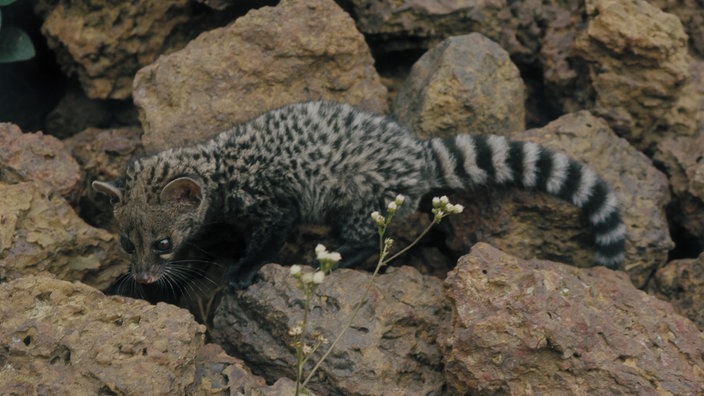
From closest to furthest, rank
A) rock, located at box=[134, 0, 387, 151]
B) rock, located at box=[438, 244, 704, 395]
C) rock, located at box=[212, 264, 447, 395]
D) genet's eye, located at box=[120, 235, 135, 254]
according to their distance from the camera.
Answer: rock, located at box=[438, 244, 704, 395] → rock, located at box=[212, 264, 447, 395] → genet's eye, located at box=[120, 235, 135, 254] → rock, located at box=[134, 0, 387, 151]

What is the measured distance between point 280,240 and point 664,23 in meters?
3.28

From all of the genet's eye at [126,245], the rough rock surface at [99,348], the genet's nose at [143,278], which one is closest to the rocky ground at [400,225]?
the rough rock surface at [99,348]

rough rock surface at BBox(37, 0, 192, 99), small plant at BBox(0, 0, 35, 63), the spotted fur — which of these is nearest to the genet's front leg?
the spotted fur

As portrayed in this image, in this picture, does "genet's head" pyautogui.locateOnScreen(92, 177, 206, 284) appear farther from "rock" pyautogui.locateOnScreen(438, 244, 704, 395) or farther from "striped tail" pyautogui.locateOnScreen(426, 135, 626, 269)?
"rock" pyautogui.locateOnScreen(438, 244, 704, 395)

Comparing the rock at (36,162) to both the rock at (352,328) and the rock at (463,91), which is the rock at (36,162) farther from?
Answer: the rock at (463,91)

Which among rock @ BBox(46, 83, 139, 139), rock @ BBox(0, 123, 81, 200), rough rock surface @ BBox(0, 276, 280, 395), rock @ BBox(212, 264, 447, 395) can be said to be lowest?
rock @ BBox(46, 83, 139, 139)

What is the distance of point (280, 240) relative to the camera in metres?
5.66

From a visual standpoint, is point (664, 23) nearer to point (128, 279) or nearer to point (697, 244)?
point (697, 244)

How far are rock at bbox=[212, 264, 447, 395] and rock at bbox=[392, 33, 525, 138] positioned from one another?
4.96 ft

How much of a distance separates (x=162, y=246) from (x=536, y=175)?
253cm

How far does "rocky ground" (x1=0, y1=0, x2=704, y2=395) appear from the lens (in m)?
4.28

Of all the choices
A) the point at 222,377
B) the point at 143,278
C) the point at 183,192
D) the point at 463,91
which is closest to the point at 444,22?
the point at 463,91

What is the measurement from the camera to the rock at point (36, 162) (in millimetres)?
5570

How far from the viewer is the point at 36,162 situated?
223 inches
